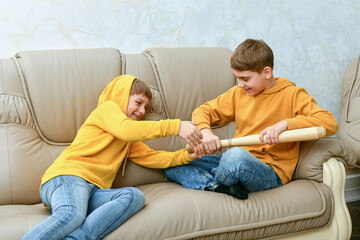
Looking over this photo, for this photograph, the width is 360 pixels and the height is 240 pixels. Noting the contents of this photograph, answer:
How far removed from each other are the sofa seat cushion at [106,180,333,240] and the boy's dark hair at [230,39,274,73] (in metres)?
0.55

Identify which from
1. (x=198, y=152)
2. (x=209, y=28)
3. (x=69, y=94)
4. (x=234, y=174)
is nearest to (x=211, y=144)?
(x=198, y=152)

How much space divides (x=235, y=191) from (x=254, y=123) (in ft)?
1.38

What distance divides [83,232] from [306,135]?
928mm

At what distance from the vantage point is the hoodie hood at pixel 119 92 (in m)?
1.89

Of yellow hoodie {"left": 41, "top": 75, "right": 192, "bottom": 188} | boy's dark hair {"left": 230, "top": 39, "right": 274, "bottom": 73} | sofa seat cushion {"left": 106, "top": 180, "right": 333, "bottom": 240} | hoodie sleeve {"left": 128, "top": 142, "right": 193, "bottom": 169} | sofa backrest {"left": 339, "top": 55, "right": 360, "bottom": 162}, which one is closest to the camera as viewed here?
sofa seat cushion {"left": 106, "top": 180, "right": 333, "bottom": 240}

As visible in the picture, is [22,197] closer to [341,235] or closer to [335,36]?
[341,235]

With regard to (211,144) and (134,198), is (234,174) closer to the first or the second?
(211,144)

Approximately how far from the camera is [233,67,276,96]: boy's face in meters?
1.82

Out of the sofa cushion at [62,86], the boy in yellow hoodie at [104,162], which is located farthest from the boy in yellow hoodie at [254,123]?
the sofa cushion at [62,86]

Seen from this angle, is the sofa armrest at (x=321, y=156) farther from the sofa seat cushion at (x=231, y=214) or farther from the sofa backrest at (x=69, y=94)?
the sofa backrest at (x=69, y=94)

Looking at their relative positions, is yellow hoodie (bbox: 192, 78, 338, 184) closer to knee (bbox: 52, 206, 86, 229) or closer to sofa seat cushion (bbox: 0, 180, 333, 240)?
sofa seat cushion (bbox: 0, 180, 333, 240)

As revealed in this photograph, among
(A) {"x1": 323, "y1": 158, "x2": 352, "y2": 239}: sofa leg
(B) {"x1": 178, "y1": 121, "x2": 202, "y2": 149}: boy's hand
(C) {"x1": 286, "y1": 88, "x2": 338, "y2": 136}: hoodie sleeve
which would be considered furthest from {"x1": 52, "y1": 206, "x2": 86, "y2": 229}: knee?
(A) {"x1": 323, "y1": 158, "x2": 352, "y2": 239}: sofa leg

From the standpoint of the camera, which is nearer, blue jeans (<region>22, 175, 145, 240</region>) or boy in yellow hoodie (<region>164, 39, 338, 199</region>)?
blue jeans (<region>22, 175, 145, 240</region>)

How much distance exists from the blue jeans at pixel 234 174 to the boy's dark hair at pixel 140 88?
0.40 meters
